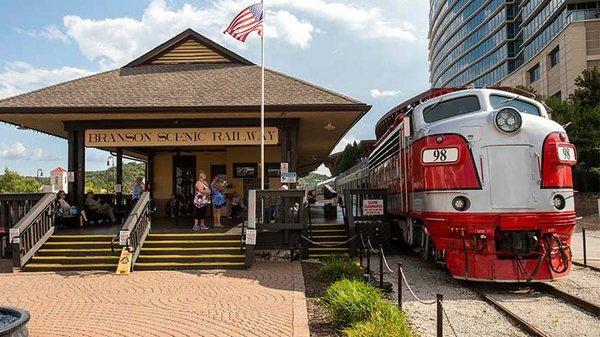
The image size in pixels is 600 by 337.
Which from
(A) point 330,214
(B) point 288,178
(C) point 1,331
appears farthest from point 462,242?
(A) point 330,214

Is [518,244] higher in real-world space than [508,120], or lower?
lower

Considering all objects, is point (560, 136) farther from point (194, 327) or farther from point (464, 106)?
point (194, 327)

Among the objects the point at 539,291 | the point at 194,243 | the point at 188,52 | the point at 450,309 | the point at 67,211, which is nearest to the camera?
the point at 450,309

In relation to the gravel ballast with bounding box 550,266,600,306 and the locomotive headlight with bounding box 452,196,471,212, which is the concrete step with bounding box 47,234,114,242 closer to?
the locomotive headlight with bounding box 452,196,471,212

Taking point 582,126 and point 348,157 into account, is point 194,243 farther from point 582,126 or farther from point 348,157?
point 348,157

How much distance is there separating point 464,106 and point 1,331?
818 cm

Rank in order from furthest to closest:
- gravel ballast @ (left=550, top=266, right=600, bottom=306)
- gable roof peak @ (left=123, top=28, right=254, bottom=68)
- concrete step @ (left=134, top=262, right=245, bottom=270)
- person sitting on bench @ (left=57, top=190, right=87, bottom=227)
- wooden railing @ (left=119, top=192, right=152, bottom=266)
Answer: gable roof peak @ (left=123, top=28, right=254, bottom=68) < person sitting on bench @ (left=57, top=190, right=87, bottom=227) < concrete step @ (left=134, top=262, right=245, bottom=270) < wooden railing @ (left=119, top=192, right=152, bottom=266) < gravel ballast @ (left=550, top=266, right=600, bottom=306)

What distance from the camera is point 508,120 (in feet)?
28.9

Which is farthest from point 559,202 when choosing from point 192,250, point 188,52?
point 188,52

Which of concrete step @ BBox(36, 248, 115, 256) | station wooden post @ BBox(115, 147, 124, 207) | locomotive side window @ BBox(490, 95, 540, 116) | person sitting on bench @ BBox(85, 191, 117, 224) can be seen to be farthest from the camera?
station wooden post @ BBox(115, 147, 124, 207)

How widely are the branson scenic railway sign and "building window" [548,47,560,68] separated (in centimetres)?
4296

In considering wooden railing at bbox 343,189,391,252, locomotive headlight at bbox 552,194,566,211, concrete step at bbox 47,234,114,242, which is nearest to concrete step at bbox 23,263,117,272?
concrete step at bbox 47,234,114,242

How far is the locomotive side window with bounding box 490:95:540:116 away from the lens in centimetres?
957

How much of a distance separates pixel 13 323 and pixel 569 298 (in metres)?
7.59
